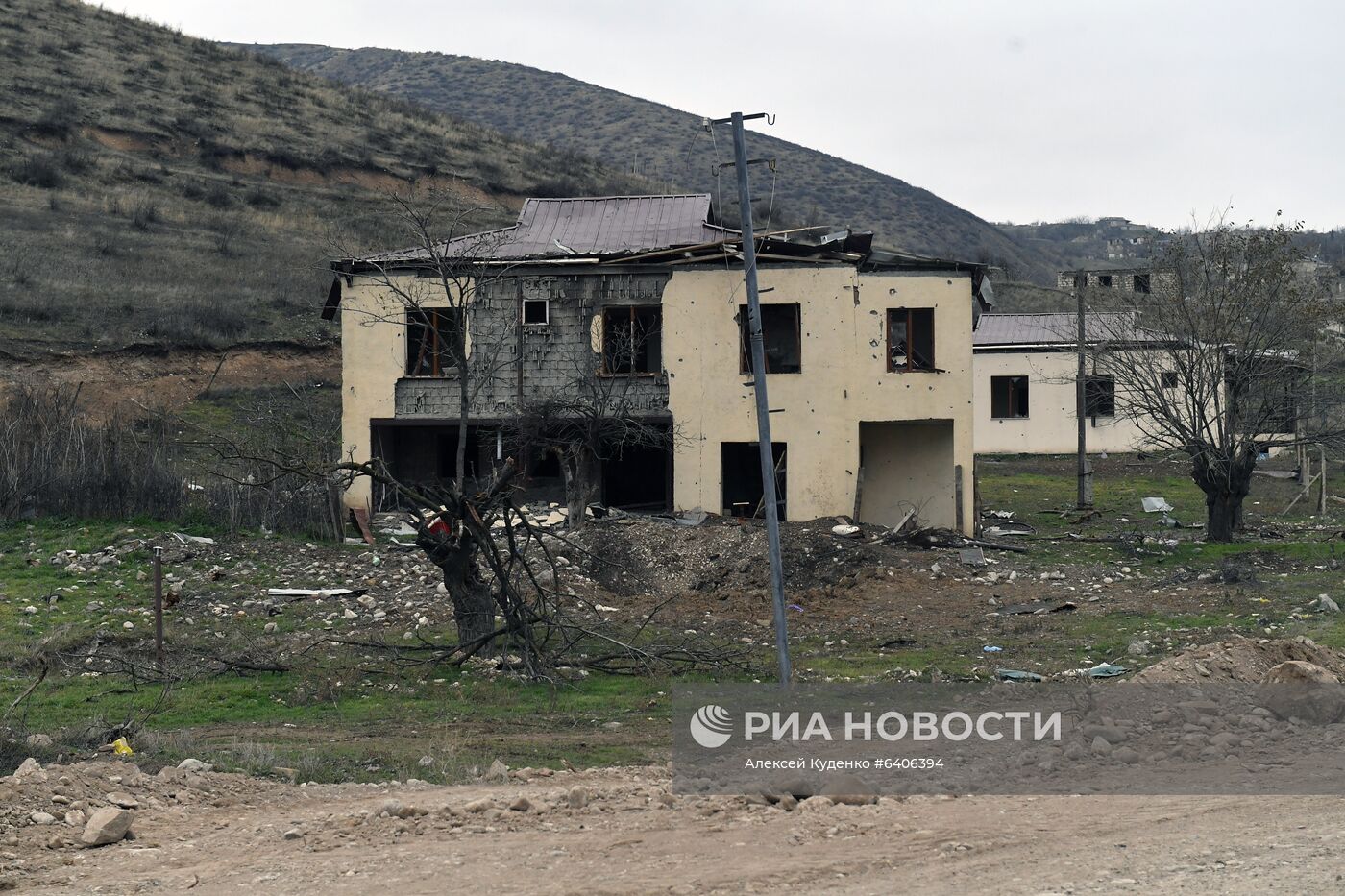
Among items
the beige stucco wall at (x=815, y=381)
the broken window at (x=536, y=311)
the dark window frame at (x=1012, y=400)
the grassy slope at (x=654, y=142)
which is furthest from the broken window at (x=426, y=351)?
the grassy slope at (x=654, y=142)

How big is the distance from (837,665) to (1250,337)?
13605 mm

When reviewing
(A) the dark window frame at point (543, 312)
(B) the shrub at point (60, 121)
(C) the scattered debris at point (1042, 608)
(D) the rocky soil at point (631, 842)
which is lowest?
(C) the scattered debris at point (1042, 608)

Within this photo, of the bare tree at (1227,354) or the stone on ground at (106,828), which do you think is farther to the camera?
the bare tree at (1227,354)

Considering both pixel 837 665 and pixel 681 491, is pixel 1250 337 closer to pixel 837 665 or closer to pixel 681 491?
pixel 681 491

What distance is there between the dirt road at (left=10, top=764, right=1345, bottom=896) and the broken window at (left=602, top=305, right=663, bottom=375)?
18.1 meters

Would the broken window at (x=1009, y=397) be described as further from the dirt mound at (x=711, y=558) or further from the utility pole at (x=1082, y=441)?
the dirt mound at (x=711, y=558)

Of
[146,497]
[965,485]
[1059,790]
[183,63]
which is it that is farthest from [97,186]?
[1059,790]

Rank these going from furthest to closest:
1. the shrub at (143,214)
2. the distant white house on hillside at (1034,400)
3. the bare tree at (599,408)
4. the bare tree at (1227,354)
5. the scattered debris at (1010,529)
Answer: the shrub at (143,214), the distant white house on hillside at (1034,400), the scattered debris at (1010,529), the bare tree at (599,408), the bare tree at (1227,354)

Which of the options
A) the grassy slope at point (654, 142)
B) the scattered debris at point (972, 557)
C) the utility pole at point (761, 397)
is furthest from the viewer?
the grassy slope at point (654, 142)

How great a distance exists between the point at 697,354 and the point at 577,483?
396cm

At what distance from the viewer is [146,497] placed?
22.6 meters

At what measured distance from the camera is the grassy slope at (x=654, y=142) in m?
92.9

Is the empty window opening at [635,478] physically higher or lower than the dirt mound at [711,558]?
higher

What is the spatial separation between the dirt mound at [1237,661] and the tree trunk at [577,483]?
12655mm
